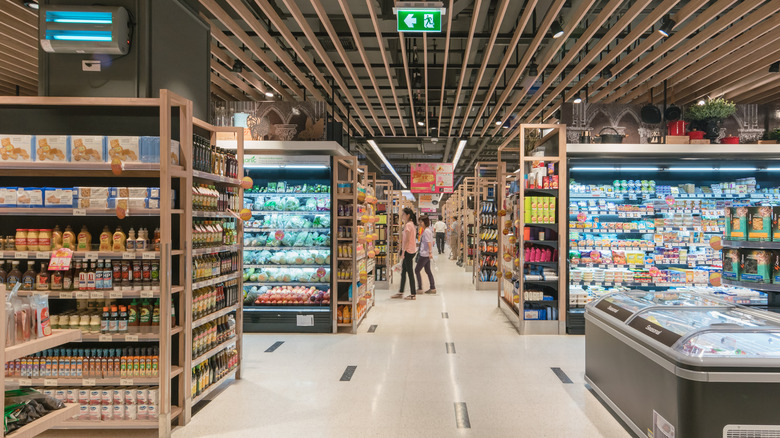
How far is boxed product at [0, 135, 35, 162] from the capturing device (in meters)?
3.39

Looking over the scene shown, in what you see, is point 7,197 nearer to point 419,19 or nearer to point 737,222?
point 419,19

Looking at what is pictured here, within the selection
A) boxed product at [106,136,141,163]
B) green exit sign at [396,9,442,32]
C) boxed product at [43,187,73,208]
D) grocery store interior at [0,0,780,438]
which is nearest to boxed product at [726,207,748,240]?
grocery store interior at [0,0,780,438]

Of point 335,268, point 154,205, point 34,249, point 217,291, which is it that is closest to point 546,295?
point 335,268

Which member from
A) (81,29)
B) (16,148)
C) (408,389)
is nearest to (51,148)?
(16,148)

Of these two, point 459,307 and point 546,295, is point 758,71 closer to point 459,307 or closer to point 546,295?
point 546,295

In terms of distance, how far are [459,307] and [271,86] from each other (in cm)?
545

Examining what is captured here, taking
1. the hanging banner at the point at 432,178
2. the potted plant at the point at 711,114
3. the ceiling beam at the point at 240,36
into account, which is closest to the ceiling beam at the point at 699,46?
the potted plant at the point at 711,114

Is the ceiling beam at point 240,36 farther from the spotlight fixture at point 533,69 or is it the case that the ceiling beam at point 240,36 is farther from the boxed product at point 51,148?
the spotlight fixture at point 533,69

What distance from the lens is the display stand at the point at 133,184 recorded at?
3326mm

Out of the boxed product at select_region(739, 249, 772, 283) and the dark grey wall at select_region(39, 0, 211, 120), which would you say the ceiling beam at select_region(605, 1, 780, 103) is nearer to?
the boxed product at select_region(739, 249, 772, 283)

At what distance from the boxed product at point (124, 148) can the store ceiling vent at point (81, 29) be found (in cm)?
70

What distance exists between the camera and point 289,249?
6836mm

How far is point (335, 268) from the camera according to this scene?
6586 mm

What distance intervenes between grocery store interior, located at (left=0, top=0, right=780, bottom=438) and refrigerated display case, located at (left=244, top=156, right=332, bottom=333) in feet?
0.11
